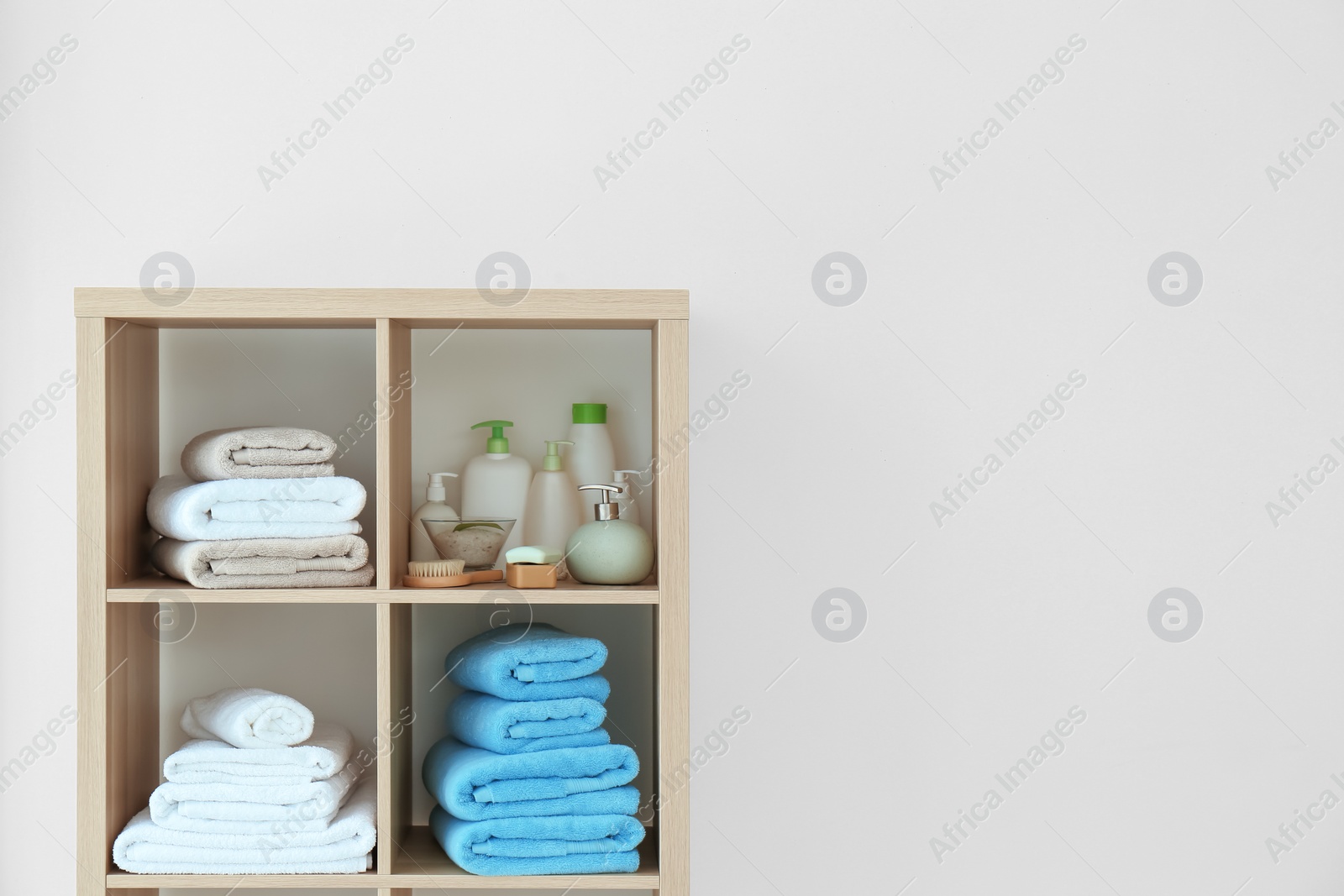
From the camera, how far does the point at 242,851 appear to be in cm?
132

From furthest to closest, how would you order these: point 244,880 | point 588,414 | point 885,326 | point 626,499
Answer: point 885,326 → point 588,414 → point 626,499 → point 244,880

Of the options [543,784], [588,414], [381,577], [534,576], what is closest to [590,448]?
[588,414]

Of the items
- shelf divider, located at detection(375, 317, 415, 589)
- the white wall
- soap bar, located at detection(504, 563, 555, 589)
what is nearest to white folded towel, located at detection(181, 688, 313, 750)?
shelf divider, located at detection(375, 317, 415, 589)

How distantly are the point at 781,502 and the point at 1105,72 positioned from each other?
87cm

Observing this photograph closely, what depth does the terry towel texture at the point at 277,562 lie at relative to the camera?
1326mm

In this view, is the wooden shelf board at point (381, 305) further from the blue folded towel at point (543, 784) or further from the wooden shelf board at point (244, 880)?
the wooden shelf board at point (244, 880)

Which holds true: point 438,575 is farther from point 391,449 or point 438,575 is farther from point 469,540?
point 391,449

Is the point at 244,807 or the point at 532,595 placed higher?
the point at 532,595

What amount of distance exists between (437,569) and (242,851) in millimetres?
428

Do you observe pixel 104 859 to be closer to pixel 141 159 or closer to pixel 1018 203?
pixel 141 159

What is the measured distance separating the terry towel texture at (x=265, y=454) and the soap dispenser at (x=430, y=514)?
15 centimetres

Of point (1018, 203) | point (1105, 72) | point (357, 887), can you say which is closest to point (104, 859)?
point (357, 887)

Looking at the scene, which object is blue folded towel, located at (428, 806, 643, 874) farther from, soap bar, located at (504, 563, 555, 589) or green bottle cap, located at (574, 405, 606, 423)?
green bottle cap, located at (574, 405, 606, 423)

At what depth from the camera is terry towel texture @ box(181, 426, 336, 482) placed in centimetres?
135
